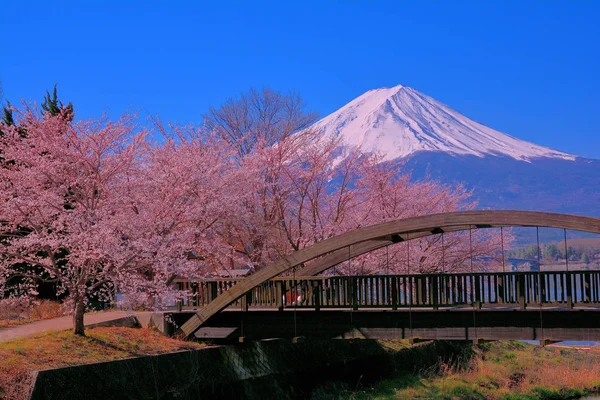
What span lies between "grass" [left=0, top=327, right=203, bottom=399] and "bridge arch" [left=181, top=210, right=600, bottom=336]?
1566mm

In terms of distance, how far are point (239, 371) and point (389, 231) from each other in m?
6.33

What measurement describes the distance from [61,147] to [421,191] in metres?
23.0

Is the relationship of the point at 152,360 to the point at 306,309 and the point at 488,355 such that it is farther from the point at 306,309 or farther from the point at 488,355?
the point at 488,355

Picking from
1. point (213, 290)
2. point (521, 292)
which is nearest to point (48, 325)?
point (213, 290)

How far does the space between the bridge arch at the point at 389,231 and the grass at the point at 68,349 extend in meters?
1.57

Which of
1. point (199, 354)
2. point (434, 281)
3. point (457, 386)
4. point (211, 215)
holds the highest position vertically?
point (211, 215)

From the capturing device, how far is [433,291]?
22.8 metres

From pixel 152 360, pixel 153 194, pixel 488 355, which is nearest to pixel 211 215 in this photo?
pixel 153 194

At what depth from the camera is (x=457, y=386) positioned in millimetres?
30656

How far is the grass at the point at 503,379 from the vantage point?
96.8 feet

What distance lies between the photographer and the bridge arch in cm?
1978

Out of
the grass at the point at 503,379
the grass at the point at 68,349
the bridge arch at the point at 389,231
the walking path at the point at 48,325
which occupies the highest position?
the bridge arch at the point at 389,231

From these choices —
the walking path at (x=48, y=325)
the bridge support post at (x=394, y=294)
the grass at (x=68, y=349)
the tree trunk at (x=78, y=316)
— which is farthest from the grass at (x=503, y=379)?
the tree trunk at (x=78, y=316)

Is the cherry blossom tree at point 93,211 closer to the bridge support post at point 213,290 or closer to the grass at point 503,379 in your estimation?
the bridge support post at point 213,290
